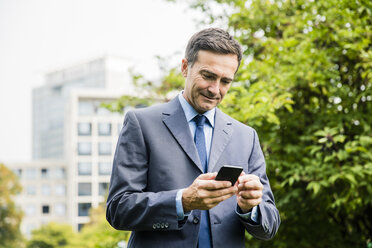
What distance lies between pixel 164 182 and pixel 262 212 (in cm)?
42

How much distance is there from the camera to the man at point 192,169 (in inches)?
74.4

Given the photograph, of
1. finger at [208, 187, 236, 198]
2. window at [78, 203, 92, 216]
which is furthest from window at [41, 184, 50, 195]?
finger at [208, 187, 236, 198]

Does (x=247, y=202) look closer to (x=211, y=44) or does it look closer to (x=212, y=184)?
(x=212, y=184)

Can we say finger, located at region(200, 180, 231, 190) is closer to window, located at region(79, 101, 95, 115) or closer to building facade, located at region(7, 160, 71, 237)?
window, located at region(79, 101, 95, 115)

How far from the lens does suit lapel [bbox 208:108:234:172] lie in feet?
6.74

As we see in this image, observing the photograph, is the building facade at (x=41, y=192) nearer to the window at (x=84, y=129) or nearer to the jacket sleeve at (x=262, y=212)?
the window at (x=84, y=129)

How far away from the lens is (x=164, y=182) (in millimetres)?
1993

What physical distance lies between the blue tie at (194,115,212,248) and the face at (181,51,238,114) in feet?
0.22

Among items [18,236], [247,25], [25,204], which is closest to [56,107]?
[25,204]

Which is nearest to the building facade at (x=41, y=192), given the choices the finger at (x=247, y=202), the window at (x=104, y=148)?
the window at (x=104, y=148)

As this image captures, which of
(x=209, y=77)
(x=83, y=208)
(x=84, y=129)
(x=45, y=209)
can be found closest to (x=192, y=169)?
(x=209, y=77)

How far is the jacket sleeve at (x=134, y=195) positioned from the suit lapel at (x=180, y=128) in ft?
0.46

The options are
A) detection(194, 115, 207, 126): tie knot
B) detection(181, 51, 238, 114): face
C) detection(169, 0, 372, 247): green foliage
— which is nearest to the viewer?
detection(181, 51, 238, 114): face

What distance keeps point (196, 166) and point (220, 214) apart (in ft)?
0.74
